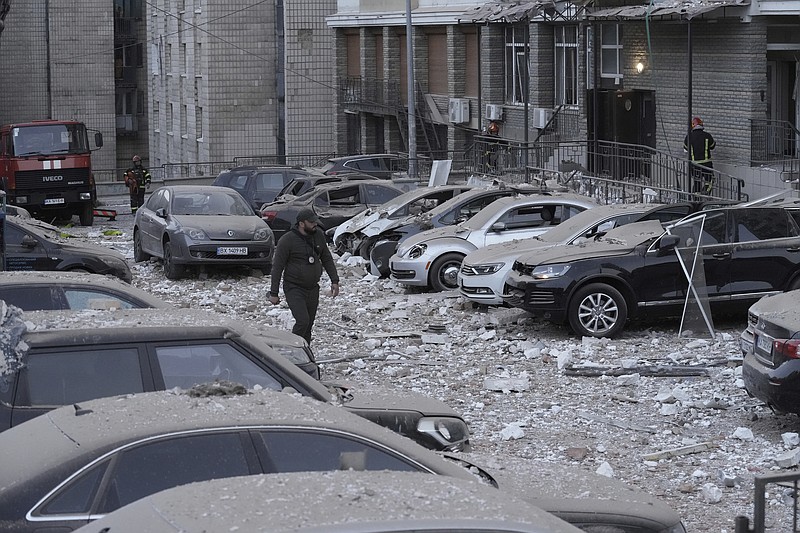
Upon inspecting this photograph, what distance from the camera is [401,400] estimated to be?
27.6ft

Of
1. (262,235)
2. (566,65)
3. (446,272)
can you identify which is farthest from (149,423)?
(566,65)

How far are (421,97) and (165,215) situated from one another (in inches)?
910

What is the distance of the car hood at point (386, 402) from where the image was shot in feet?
26.3

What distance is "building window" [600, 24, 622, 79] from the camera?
108 ft

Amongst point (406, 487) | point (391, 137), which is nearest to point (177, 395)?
point (406, 487)

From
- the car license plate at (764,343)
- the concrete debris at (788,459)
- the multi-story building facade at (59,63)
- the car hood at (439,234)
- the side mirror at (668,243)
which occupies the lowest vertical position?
the concrete debris at (788,459)

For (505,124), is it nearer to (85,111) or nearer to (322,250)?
(322,250)

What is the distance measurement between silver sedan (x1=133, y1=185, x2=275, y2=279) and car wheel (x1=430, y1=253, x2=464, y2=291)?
3.57 m

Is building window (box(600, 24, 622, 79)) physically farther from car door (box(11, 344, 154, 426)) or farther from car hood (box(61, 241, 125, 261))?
car door (box(11, 344, 154, 426))

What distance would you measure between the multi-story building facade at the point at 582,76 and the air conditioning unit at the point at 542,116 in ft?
0.16

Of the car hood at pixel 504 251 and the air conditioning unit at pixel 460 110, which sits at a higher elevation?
the air conditioning unit at pixel 460 110

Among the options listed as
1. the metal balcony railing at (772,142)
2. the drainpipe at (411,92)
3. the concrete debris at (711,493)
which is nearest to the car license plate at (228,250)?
the metal balcony railing at (772,142)

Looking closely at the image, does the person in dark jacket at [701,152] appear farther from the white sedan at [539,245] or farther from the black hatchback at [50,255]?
the black hatchback at [50,255]

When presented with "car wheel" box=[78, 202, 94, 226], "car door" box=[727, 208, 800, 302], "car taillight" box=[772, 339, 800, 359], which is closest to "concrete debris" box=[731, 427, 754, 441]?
"car taillight" box=[772, 339, 800, 359]
